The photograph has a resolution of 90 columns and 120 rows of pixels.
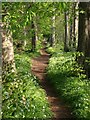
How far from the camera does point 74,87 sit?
1431cm

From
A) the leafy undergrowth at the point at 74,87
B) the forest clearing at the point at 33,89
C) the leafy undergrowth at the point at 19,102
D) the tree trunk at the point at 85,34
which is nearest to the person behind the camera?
the forest clearing at the point at 33,89

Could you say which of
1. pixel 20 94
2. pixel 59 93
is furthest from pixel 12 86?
pixel 59 93

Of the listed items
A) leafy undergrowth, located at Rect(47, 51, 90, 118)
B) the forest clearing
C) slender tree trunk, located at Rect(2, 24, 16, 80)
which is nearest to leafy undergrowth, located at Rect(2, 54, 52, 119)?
the forest clearing

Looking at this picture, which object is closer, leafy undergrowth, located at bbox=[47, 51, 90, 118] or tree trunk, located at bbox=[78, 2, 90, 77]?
leafy undergrowth, located at bbox=[47, 51, 90, 118]

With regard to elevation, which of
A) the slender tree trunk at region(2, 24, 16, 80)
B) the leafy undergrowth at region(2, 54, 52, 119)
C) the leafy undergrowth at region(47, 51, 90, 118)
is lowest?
→ the leafy undergrowth at region(47, 51, 90, 118)

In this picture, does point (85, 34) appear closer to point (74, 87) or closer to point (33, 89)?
point (74, 87)

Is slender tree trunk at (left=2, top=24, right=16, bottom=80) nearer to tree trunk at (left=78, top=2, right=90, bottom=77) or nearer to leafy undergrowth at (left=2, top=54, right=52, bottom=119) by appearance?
leafy undergrowth at (left=2, top=54, right=52, bottom=119)

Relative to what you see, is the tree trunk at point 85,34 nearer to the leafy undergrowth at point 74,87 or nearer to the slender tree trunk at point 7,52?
the leafy undergrowth at point 74,87

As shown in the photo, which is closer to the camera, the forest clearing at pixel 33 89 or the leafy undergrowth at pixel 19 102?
the forest clearing at pixel 33 89

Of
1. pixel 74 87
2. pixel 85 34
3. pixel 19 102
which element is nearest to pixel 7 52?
pixel 19 102

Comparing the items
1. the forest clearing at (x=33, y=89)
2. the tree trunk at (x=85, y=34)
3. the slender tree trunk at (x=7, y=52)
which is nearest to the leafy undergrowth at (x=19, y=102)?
the forest clearing at (x=33, y=89)

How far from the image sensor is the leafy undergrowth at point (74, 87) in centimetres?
1138

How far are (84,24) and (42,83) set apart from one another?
160 inches

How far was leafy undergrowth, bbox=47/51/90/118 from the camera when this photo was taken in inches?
448
